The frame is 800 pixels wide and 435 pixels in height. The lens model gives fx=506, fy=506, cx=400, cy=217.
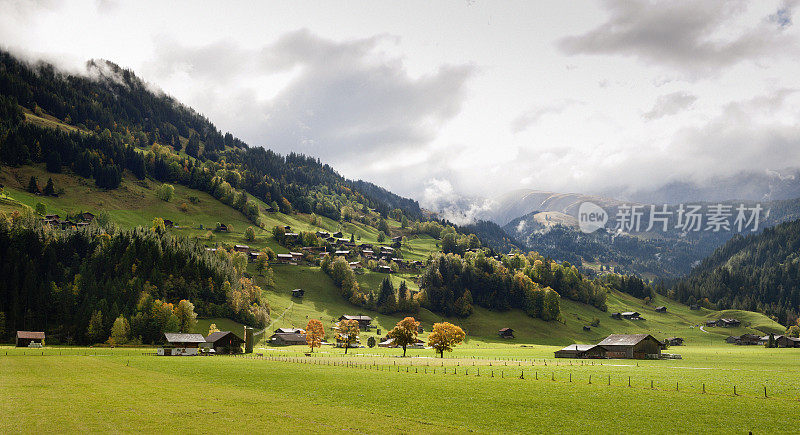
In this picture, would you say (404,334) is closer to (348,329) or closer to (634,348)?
(348,329)

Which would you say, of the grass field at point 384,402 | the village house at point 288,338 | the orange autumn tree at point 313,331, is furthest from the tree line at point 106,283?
the grass field at point 384,402

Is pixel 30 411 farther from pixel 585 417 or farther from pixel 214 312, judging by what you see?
pixel 214 312

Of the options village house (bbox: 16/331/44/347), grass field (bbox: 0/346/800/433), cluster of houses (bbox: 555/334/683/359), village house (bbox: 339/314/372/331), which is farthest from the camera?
village house (bbox: 339/314/372/331)

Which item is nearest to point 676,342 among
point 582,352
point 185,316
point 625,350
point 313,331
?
point 625,350

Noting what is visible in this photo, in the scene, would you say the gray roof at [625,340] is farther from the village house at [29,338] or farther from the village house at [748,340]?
the village house at [29,338]

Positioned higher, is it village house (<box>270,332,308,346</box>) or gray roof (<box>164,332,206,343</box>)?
gray roof (<box>164,332,206,343</box>)

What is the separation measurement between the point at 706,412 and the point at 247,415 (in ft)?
118

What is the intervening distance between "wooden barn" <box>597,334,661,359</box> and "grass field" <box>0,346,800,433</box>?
4750 centimetres

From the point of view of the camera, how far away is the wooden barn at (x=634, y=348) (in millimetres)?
116500

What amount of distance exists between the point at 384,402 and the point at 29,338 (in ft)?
382

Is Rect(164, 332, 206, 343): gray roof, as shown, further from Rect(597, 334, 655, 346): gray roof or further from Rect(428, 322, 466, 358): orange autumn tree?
Rect(597, 334, 655, 346): gray roof

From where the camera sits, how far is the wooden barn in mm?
116500

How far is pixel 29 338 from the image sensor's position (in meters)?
121

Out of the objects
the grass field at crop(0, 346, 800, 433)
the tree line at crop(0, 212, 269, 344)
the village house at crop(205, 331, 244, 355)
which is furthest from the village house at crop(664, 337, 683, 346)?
the village house at crop(205, 331, 244, 355)
